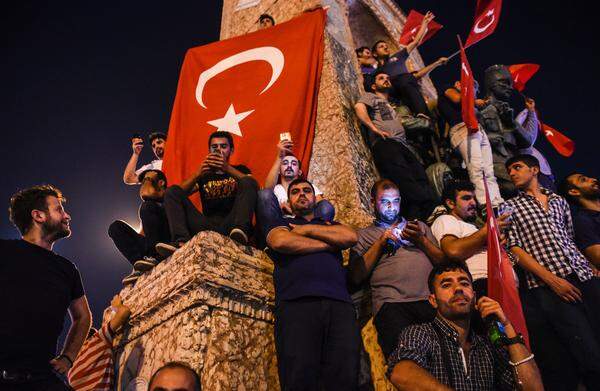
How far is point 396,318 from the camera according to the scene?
10.6 ft

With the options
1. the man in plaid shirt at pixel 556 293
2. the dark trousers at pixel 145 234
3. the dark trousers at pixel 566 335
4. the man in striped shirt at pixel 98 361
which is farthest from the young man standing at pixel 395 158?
the man in striped shirt at pixel 98 361

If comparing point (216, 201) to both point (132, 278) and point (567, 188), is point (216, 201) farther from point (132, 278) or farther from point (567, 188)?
point (567, 188)

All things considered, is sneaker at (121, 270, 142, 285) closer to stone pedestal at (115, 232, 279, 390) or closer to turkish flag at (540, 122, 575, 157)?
stone pedestal at (115, 232, 279, 390)

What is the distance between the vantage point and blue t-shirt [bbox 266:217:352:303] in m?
3.08

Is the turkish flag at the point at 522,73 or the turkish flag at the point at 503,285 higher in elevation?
the turkish flag at the point at 522,73

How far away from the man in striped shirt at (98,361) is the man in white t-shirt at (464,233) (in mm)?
2677

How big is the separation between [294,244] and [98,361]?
177 cm

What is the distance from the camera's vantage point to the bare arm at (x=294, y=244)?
3.27 meters

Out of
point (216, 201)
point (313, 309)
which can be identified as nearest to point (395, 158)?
point (216, 201)

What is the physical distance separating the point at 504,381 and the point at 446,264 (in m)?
0.80

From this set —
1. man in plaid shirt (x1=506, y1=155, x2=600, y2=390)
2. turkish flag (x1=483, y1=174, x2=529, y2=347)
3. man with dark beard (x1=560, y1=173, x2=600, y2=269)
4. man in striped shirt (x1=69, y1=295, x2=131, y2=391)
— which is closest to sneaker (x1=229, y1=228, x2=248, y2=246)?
man in striped shirt (x1=69, y1=295, x2=131, y2=391)

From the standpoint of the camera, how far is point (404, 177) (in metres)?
5.10

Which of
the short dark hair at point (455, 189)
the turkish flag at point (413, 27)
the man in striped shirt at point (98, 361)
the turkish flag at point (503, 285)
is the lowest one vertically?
the man in striped shirt at point (98, 361)

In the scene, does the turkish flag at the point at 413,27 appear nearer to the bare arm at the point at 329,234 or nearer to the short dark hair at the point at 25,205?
the bare arm at the point at 329,234
